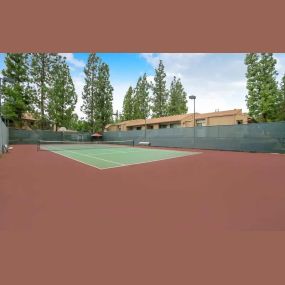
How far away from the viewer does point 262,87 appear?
23641 mm

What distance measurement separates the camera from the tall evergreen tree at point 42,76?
30.6m

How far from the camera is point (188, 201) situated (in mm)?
4258

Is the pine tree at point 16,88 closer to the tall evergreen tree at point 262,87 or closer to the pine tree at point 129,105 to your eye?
the pine tree at point 129,105

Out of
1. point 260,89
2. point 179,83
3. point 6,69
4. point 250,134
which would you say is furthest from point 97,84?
point 250,134

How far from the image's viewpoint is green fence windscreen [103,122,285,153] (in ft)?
49.4

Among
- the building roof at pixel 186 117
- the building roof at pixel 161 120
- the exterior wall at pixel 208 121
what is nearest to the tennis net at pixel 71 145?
the building roof at pixel 161 120

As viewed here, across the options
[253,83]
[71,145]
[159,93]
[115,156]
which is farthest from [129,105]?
[115,156]

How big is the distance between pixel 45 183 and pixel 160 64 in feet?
131

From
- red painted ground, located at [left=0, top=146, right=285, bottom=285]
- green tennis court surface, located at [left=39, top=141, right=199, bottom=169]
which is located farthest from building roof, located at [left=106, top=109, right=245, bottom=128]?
red painted ground, located at [left=0, top=146, right=285, bottom=285]

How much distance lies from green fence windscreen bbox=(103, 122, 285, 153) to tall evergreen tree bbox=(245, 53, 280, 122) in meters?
8.29

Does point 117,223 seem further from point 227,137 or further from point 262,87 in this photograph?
point 262,87

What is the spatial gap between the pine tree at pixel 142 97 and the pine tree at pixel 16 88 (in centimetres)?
2019

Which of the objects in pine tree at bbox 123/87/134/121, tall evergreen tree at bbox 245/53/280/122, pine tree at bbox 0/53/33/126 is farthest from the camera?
pine tree at bbox 123/87/134/121

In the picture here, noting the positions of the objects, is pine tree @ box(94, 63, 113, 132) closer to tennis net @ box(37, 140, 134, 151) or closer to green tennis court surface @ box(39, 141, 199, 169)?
tennis net @ box(37, 140, 134, 151)
